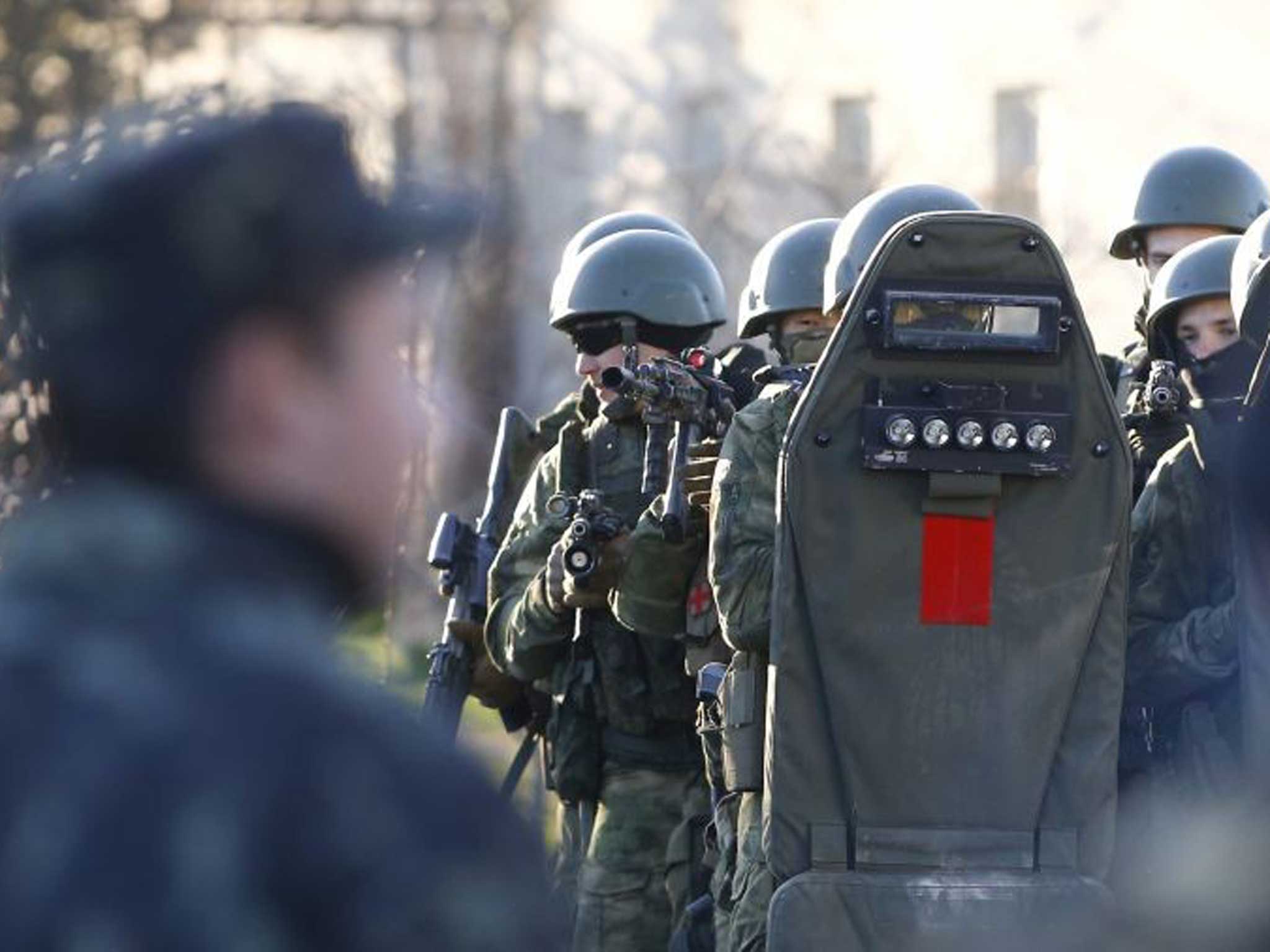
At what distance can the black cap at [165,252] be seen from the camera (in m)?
2.99

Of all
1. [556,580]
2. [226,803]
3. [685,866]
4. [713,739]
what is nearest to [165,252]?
[226,803]

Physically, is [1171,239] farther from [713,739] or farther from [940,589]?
[940,589]

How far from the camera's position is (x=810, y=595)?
6.55m

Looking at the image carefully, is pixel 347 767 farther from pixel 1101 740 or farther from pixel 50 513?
pixel 1101 740

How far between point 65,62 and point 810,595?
25.2 metres

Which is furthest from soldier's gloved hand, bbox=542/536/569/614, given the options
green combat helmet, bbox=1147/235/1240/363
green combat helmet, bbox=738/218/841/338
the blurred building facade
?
the blurred building facade

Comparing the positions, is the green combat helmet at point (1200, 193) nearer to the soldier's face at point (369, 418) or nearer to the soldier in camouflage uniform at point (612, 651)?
the soldier in camouflage uniform at point (612, 651)

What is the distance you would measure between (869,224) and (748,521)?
815mm

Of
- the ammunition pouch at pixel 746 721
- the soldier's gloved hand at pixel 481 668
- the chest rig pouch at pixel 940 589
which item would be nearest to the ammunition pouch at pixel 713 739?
the ammunition pouch at pixel 746 721

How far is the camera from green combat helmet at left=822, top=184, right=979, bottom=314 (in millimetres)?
7410

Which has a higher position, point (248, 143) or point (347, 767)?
point (248, 143)

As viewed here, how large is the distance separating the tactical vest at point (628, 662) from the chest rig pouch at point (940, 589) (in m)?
2.10

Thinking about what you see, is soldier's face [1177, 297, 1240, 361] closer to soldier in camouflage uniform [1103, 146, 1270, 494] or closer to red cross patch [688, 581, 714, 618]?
soldier in camouflage uniform [1103, 146, 1270, 494]

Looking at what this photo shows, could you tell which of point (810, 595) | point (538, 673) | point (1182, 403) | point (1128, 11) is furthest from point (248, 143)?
point (1128, 11)
